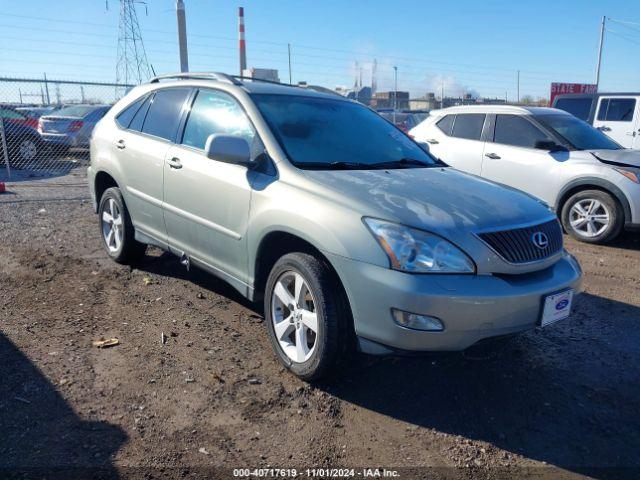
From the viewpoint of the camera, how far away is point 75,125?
47.0 ft

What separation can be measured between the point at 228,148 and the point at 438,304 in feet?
5.49

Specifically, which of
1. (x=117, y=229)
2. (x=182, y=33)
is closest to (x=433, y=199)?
(x=117, y=229)

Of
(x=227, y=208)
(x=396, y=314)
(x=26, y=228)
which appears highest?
(x=227, y=208)

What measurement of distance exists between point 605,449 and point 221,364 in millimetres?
2263

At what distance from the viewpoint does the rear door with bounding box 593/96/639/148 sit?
12.5 metres

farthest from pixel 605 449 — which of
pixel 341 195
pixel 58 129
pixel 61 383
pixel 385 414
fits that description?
pixel 58 129

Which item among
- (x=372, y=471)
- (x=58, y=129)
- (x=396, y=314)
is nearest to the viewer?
(x=372, y=471)

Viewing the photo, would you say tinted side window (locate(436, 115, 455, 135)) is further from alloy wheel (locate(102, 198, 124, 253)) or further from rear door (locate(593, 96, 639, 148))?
rear door (locate(593, 96, 639, 148))

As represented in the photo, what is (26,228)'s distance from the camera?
7.07 m

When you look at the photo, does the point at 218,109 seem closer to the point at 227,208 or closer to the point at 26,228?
the point at 227,208

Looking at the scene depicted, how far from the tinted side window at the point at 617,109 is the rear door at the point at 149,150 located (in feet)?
38.2

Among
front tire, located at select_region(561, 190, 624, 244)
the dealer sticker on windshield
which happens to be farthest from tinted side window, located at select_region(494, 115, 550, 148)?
the dealer sticker on windshield

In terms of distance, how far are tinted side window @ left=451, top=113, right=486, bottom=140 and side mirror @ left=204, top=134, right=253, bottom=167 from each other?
534 centimetres

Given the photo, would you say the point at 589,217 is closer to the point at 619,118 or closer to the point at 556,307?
the point at 556,307
